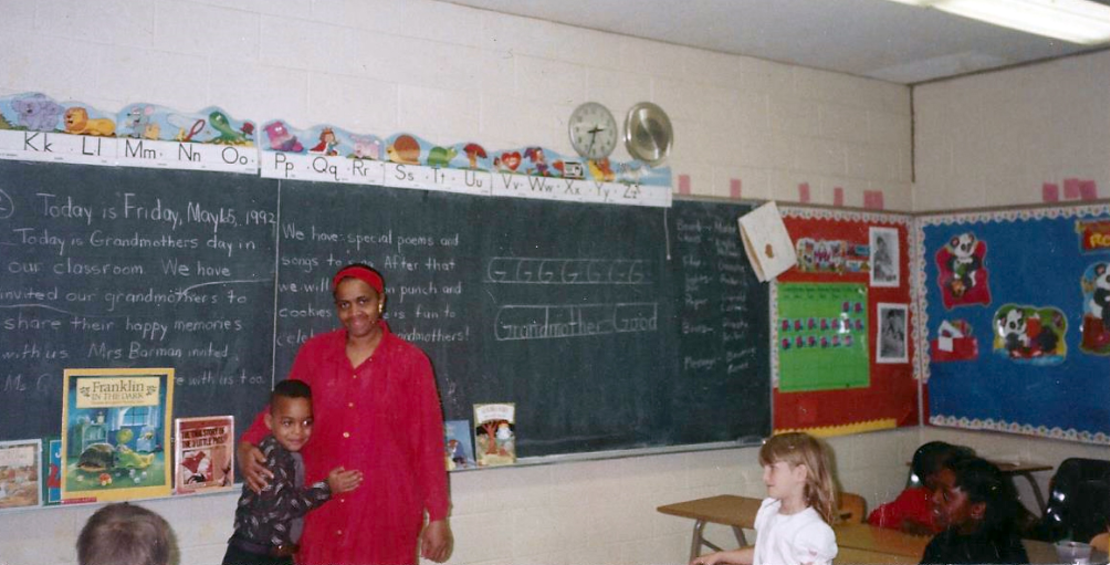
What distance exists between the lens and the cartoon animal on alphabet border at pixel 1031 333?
4.75 m

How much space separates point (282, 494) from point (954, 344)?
12.4 ft

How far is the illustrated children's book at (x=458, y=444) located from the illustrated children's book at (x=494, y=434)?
0.11ft

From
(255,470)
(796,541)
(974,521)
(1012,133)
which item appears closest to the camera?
(796,541)

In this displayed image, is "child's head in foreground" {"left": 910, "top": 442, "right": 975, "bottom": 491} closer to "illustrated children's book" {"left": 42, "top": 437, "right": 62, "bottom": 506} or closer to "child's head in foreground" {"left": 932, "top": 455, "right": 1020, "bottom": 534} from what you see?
"child's head in foreground" {"left": 932, "top": 455, "right": 1020, "bottom": 534}

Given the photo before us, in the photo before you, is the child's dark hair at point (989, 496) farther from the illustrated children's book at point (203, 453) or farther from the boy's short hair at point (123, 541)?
the illustrated children's book at point (203, 453)

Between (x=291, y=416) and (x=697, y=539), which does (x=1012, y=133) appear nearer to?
(x=697, y=539)

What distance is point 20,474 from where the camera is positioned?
300 cm

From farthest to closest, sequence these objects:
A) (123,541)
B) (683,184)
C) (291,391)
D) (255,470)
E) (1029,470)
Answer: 1. (1029,470)
2. (683,184)
3. (291,391)
4. (255,470)
5. (123,541)

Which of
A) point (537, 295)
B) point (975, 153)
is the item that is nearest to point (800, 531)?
point (537, 295)

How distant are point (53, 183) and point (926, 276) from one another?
432 cm

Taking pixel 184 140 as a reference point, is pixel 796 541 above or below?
below

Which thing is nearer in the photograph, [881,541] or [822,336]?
[881,541]

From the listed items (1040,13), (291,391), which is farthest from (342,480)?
(1040,13)

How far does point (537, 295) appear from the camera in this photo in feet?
13.2
